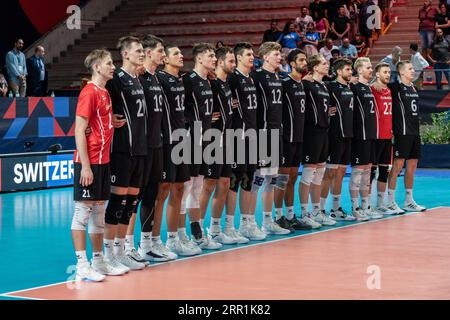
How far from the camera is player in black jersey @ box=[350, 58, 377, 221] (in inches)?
485

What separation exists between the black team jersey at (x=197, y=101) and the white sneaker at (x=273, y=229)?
193cm

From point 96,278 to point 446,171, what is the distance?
A: 12915 millimetres

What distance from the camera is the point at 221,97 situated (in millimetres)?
10117

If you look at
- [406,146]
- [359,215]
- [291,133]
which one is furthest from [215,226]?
[406,146]

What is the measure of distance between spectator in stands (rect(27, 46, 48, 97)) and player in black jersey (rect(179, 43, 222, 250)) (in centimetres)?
1329

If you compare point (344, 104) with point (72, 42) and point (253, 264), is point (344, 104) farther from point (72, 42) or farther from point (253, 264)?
point (72, 42)

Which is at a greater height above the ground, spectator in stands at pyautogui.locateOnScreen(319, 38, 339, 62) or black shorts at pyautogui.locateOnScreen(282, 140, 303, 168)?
spectator in stands at pyautogui.locateOnScreen(319, 38, 339, 62)

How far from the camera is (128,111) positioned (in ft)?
28.1

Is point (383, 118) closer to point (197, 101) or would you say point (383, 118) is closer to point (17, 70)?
point (197, 101)

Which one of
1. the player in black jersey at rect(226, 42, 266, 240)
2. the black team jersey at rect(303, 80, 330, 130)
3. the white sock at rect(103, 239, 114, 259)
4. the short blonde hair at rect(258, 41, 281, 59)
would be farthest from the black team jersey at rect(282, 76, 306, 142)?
the white sock at rect(103, 239, 114, 259)

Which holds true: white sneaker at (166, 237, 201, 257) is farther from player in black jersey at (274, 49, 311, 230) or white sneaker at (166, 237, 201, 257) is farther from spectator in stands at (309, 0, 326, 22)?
spectator in stands at (309, 0, 326, 22)

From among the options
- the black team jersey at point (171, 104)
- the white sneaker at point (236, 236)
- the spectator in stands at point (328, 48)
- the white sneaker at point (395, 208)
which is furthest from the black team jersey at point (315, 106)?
the spectator in stands at point (328, 48)

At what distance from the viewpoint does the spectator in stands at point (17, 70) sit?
21.5 metres
